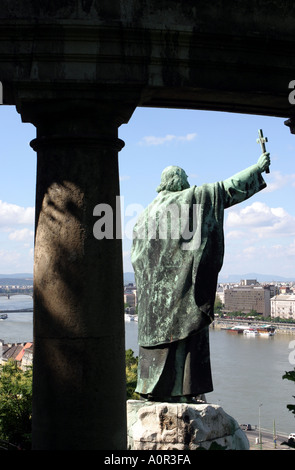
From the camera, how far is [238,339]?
94188 millimetres

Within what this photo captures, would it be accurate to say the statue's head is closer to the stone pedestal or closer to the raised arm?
the raised arm

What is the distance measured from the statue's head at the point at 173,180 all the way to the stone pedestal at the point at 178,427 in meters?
2.00

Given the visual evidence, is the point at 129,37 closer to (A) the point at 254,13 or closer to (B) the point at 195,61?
(B) the point at 195,61

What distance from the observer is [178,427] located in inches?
198

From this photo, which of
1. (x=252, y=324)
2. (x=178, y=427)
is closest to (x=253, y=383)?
(x=178, y=427)

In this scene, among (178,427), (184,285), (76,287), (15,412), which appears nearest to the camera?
(76,287)

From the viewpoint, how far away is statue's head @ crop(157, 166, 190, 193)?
589 cm

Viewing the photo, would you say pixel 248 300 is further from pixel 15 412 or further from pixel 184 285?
pixel 184 285

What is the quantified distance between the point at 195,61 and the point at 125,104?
0.49 metres

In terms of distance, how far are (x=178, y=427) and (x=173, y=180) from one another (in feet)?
7.37

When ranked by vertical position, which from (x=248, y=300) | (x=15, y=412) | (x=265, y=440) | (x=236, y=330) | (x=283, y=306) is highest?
(x=248, y=300)

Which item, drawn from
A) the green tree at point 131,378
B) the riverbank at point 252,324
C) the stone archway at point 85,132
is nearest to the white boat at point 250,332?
the riverbank at point 252,324

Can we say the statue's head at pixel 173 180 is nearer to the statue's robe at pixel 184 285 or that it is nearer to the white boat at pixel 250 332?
the statue's robe at pixel 184 285

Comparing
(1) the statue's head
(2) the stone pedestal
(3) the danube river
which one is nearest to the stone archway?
(2) the stone pedestal
